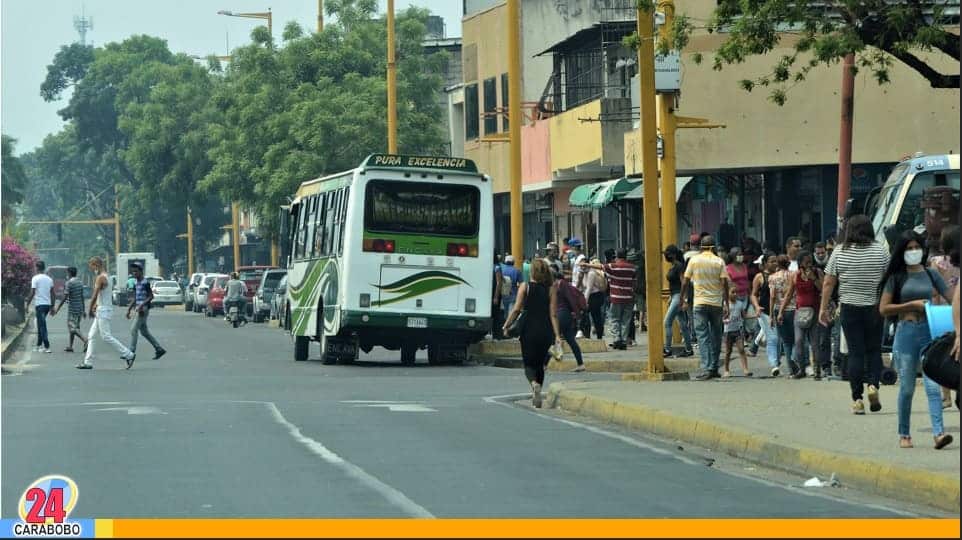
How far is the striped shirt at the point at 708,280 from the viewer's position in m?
22.9

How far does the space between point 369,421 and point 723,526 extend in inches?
322

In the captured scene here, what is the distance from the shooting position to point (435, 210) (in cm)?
3042

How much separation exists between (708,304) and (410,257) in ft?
27.1

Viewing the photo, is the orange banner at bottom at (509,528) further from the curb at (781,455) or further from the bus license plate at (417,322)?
the bus license plate at (417,322)

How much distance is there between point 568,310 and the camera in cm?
2781

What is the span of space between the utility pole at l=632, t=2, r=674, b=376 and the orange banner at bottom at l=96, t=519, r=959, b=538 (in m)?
11.4

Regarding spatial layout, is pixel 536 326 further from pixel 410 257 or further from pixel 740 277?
pixel 410 257

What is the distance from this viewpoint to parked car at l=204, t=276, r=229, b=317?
7075cm

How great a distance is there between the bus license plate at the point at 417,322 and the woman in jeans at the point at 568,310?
7.66 ft

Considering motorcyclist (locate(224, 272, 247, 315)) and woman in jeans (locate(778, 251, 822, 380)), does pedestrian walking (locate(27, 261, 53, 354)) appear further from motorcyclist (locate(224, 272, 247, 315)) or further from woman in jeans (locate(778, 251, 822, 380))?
woman in jeans (locate(778, 251, 822, 380))

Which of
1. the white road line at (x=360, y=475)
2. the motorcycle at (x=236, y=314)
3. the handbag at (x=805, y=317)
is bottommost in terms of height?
the white road line at (x=360, y=475)

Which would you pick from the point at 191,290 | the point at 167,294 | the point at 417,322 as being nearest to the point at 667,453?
the point at 417,322

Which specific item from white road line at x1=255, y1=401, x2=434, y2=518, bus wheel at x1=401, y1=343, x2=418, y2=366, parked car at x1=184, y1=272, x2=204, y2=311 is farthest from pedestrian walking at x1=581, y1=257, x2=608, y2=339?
parked car at x1=184, y1=272, x2=204, y2=311

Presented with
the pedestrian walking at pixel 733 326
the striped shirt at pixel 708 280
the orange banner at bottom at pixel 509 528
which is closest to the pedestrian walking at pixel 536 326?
the striped shirt at pixel 708 280
